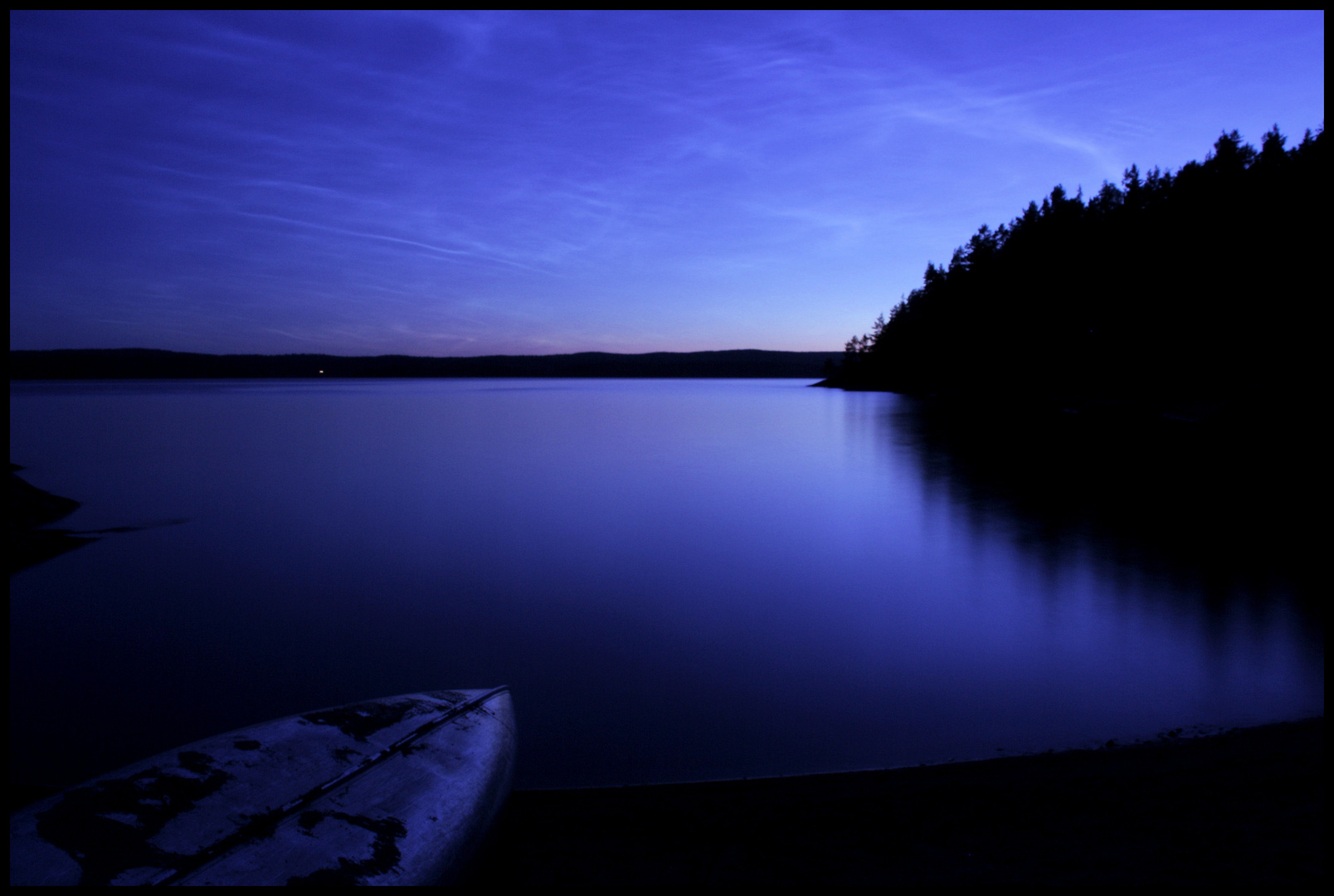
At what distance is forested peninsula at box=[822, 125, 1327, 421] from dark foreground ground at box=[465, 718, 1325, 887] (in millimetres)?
40028

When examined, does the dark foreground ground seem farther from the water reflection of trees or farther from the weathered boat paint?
the water reflection of trees

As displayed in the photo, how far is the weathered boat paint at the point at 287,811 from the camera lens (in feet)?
11.7

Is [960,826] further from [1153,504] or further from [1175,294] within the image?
[1175,294]

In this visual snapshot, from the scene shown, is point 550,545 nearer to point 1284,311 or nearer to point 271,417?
point 1284,311

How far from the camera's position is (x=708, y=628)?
9.77 meters

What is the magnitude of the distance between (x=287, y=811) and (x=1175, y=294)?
51.9 metres

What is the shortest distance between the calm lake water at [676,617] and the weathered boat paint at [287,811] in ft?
5.17

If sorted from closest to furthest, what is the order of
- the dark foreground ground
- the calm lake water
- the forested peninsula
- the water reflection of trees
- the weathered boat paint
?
1. the weathered boat paint
2. the dark foreground ground
3. the calm lake water
4. the water reflection of trees
5. the forested peninsula

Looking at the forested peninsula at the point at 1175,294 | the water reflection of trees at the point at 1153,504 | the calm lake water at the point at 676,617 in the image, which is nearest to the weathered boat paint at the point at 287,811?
the calm lake water at the point at 676,617

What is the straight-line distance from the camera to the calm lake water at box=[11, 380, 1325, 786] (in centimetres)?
682

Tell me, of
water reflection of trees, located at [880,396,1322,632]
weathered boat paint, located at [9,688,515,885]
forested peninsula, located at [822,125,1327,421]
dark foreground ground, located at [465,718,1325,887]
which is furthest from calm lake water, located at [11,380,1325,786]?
forested peninsula, located at [822,125,1327,421]

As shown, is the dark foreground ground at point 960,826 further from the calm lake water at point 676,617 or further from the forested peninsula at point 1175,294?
the forested peninsula at point 1175,294

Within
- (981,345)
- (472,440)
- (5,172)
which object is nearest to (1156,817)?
(5,172)

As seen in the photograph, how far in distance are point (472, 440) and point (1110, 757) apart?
3491cm
